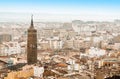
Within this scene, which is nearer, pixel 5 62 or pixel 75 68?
pixel 75 68

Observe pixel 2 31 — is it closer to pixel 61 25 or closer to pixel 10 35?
pixel 10 35

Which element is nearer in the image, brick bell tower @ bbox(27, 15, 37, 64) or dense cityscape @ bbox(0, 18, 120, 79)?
dense cityscape @ bbox(0, 18, 120, 79)

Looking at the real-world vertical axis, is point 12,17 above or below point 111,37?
above

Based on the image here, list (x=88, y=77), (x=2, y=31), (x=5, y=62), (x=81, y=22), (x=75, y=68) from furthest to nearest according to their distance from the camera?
(x=81, y=22) → (x=2, y=31) → (x=5, y=62) → (x=75, y=68) → (x=88, y=77)

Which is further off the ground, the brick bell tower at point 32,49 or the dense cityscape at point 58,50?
the brick bell tower at point 32,49

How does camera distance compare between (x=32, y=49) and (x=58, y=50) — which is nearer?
(x=32, y=49)

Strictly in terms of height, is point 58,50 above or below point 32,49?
below

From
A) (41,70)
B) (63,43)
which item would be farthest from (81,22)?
(41,70)

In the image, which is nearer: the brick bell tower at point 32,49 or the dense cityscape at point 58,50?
the dense cityscape at point 58,50

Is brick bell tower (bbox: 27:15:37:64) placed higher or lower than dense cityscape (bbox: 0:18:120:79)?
higher

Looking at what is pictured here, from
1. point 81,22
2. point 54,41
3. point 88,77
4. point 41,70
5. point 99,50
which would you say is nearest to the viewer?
point 88,77
